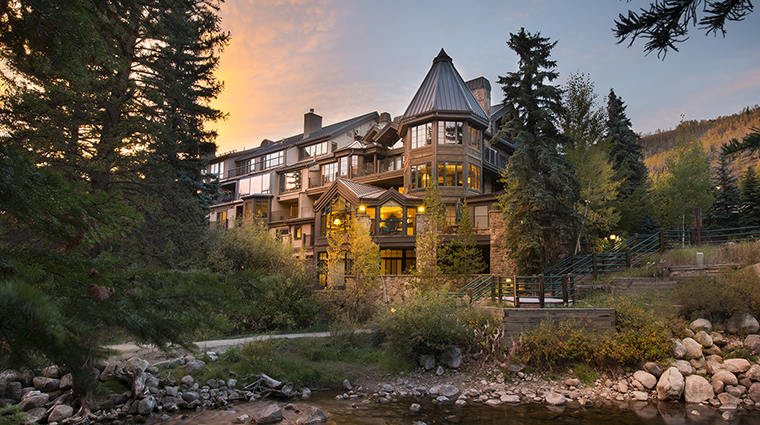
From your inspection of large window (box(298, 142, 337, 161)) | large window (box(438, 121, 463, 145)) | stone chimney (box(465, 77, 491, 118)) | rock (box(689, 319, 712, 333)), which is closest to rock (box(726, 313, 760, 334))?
rock (box(689, 319, 712, 333))

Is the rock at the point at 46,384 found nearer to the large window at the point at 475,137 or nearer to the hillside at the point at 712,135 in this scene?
the hillside at the point at 712,135

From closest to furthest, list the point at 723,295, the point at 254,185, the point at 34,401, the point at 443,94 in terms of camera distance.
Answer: the point at 34,401 → the point at 723,295 → the point at 443,94 → the point at 254,185

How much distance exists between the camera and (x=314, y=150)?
4359 centimetres

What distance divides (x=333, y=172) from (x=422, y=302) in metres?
26.6

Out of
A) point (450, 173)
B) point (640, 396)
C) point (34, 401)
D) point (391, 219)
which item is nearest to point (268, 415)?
point (34, 401)

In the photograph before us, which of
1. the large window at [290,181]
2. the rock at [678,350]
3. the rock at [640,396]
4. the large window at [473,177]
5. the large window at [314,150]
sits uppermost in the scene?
the large window at [314,150]

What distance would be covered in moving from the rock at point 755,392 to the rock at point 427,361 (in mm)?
8323

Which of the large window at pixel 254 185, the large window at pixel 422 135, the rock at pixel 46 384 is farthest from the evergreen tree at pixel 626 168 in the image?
the large window at pixel 254 185

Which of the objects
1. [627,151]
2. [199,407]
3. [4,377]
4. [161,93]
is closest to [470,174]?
[627,151]

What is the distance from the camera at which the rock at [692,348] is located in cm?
1270

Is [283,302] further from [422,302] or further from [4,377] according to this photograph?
[4,377]

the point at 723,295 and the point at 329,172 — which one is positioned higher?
the point at 329,172

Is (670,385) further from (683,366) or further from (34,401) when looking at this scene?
(34,401)

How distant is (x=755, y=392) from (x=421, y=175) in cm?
2203
